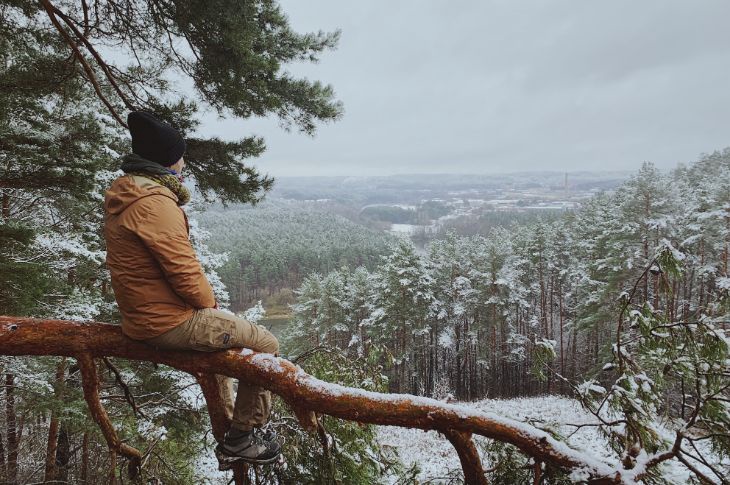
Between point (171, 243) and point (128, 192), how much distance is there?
37cm

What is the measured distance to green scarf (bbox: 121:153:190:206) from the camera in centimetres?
240

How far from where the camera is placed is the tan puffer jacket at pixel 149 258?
2221 millimetres

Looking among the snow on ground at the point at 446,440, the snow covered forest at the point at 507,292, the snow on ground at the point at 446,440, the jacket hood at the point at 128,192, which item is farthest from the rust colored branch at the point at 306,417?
the snow covered forest at the point at 507,292

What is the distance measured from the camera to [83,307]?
265 inches

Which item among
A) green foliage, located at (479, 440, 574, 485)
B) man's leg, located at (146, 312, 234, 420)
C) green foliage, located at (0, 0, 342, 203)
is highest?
green foliage, located at (0, 0, 342, 203)

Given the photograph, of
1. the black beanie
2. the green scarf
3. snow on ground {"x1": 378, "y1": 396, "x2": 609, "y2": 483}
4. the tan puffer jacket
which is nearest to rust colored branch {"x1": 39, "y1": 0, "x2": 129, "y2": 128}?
the black beanie

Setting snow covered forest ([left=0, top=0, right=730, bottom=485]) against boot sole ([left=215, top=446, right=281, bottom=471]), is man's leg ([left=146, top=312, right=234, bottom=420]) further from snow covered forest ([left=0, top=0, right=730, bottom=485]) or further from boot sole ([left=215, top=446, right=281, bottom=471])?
boot sole ([left=215, top=446, right=281, bottom=471])

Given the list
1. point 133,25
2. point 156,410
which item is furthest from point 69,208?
point 133,25

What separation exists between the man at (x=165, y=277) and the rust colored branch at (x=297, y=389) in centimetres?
15

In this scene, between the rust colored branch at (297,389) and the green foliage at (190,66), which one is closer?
the rust colored branch at (297,389)

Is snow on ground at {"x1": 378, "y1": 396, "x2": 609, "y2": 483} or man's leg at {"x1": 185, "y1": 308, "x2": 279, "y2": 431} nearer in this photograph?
man's leg at {"x1": 185, "y1": 308, "x2": 279, "y2": 431}

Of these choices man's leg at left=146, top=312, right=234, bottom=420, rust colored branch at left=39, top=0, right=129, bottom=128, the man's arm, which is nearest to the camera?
the man's arm

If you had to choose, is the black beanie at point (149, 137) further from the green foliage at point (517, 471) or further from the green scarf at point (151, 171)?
the green foliage at point (517, 471)

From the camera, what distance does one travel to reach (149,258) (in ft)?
7.52
